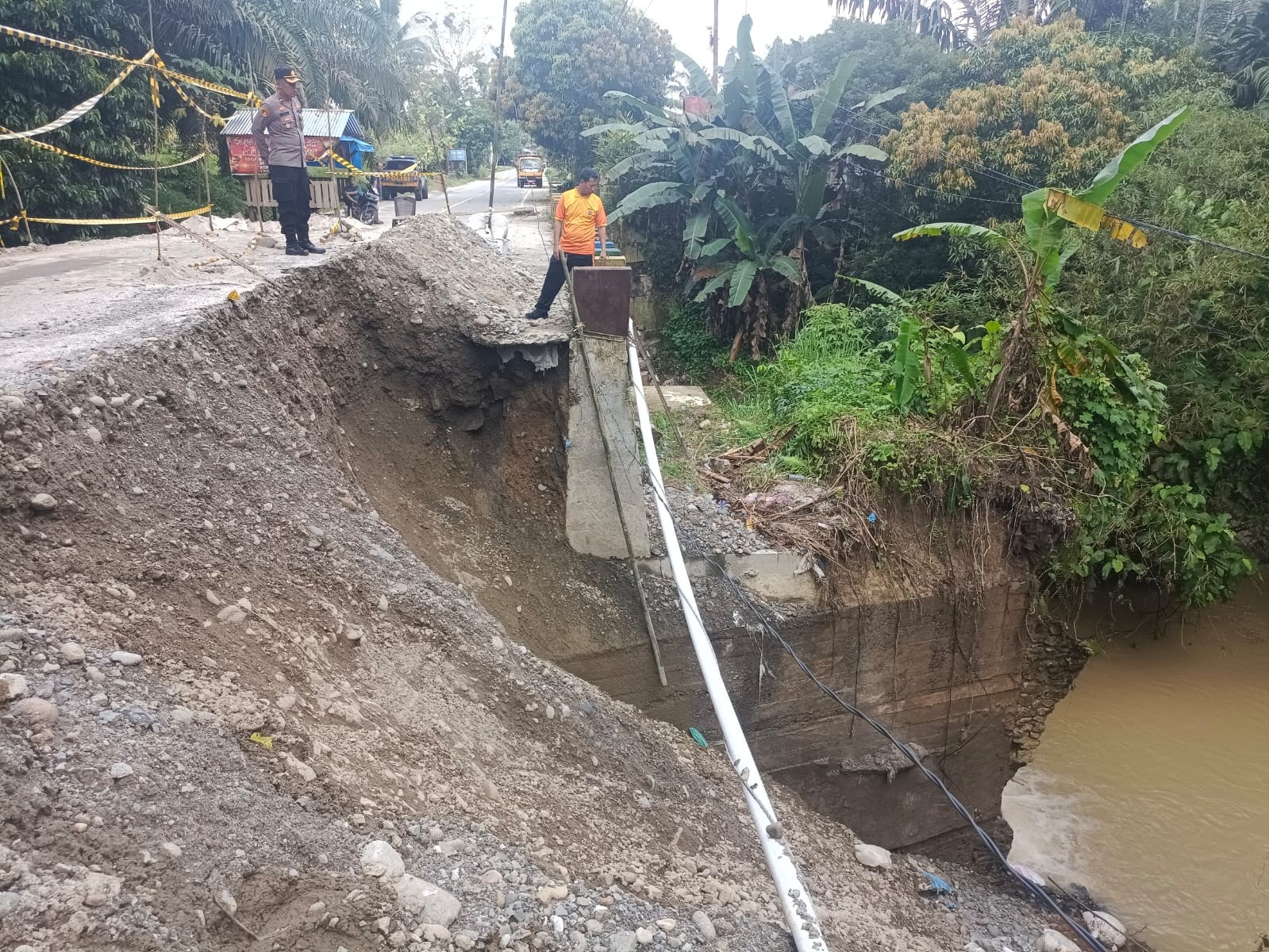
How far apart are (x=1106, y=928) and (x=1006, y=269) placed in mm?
7118

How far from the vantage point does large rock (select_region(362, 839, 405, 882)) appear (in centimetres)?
296

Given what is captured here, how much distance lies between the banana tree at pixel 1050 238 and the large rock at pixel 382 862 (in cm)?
638

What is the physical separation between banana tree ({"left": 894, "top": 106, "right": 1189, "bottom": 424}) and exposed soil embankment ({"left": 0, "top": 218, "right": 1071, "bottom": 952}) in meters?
4.27

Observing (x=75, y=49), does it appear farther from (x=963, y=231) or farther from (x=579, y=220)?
(x=963, y=231)

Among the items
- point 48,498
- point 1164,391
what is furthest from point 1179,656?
point 48,498

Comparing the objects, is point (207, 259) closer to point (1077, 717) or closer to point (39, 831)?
point (39, 831)

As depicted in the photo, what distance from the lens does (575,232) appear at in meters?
7.70

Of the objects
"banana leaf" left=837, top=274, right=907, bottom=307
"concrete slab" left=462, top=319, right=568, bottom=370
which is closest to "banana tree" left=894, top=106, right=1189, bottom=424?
"banana leaf" left=837, top=274, right=907, bottom=307

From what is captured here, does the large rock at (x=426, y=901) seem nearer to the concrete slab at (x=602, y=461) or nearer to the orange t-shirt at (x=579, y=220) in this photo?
the concrete slab at (x=602, y=461)

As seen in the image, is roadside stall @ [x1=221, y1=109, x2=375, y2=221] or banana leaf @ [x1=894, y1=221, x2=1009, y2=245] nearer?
banana leaf @ [x1=894, y1=221, x2=1009, y2=245]

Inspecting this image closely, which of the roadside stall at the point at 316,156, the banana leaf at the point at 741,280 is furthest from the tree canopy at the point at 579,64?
A: the banana leaf at the point at 741,280

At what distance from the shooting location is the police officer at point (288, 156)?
7.73m

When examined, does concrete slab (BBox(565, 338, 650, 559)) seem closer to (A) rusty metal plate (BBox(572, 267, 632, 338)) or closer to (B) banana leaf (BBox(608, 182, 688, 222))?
(A) rusty metal plate (BBox(572, 267, 632, 338))

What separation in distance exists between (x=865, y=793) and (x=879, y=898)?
141 centimetres
